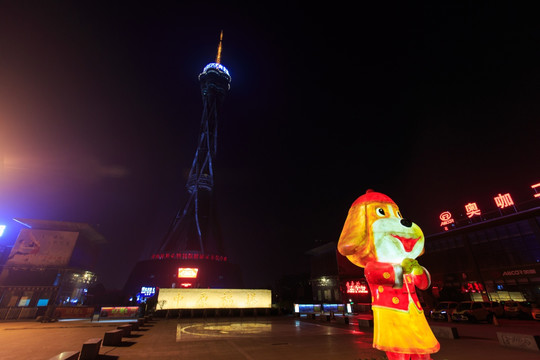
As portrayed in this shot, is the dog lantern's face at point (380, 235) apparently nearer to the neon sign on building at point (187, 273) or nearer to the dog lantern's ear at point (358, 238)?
the dog lantern's ear at point (358, 238)

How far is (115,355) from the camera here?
25.1ft

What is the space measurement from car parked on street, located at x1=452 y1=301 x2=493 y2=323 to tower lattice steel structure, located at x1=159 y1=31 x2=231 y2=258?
48.0m

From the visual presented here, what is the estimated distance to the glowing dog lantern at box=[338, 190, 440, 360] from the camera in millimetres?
4196

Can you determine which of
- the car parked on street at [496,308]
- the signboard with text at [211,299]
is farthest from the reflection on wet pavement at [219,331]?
the car parked on street at [496,308]

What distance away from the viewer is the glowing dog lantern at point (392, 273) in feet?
13.8

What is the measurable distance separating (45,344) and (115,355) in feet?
14.6

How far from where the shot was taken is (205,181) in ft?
197

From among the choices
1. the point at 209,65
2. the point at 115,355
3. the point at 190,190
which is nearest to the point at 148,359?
the point at 115,355

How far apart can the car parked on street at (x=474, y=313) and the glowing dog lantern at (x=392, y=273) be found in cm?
1707

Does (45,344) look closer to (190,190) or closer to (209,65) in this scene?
(190,190)

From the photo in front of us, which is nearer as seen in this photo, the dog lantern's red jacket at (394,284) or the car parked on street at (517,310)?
the dog lantern's red jacket at (394,284)

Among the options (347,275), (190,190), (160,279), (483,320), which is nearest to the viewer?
(483,320)

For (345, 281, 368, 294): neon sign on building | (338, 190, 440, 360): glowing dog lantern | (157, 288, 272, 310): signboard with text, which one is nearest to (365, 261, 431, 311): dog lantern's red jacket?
(338, 190, 440, 360): glowing dog lantern

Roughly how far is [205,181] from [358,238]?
57962mm
